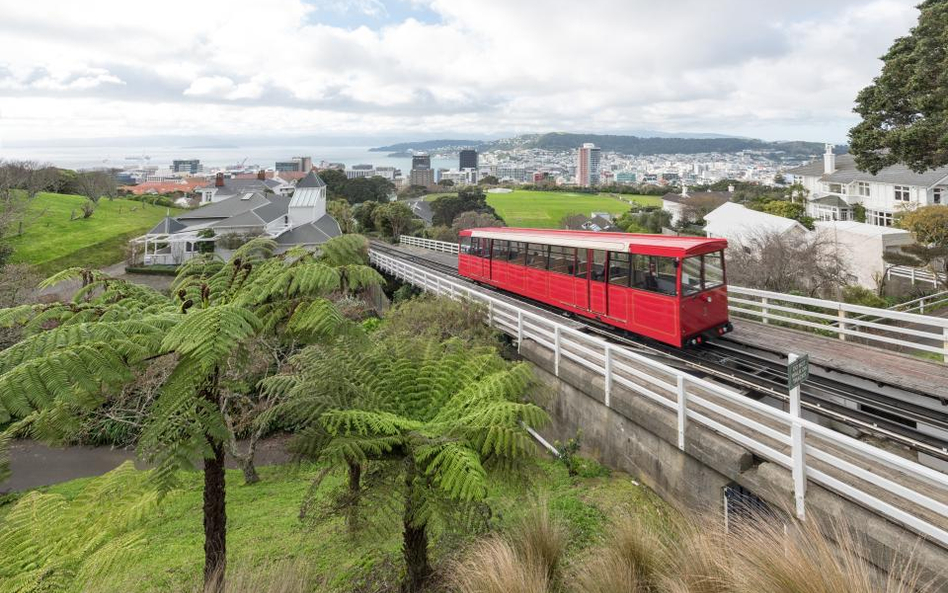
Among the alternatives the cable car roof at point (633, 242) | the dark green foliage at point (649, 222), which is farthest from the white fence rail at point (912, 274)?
the dark green foliage at point (649, 222)

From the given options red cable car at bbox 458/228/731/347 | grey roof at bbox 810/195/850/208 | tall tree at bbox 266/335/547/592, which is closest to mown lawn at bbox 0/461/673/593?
tall tree at bbox 266/335/547/592

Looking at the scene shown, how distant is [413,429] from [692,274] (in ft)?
23.7

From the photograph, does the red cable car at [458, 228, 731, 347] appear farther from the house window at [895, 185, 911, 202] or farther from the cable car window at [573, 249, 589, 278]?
the house window at [895, 185, 911, 202]

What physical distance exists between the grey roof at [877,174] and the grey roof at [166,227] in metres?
51.5

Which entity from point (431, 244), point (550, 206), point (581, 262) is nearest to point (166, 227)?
point (431, 244)

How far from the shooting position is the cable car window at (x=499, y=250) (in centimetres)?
1677

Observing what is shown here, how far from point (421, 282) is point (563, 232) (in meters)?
9.28

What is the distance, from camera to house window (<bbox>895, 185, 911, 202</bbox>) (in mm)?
39984

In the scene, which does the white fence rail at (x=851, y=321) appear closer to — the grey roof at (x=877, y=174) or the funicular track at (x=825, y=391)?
the funicular track at (x=825, y=391)

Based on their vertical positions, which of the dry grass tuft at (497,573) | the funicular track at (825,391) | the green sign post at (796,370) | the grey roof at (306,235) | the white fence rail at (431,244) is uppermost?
the grey roof at (306,235)

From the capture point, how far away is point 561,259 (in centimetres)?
1314

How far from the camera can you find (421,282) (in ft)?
71.3

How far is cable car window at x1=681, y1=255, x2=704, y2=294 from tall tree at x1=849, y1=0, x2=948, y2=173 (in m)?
8.58

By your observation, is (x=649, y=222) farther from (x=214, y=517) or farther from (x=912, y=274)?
(x=214, y=517)
